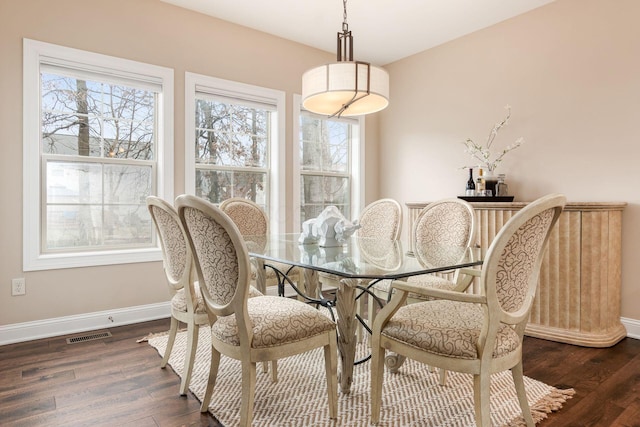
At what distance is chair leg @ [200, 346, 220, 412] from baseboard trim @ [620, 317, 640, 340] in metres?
3.07

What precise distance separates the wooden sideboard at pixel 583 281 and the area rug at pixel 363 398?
92 cm

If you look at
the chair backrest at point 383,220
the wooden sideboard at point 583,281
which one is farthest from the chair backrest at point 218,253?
the wooden sideboard at point 583,281

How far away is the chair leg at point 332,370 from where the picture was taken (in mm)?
1724

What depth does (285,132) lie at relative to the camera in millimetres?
4137

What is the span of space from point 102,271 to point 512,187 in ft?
12.0

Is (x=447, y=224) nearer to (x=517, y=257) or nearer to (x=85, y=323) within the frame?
(x=517, y=257)

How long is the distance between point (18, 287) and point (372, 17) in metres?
3.66

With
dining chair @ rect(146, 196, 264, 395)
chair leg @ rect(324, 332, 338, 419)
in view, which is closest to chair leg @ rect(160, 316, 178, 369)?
dining chair @ rect(146, 196, 264, 395)

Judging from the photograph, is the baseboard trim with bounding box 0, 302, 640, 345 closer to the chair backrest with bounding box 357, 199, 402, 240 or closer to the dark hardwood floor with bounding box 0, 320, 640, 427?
the dark hardwood floor with bounding box 0, 320, 640, 427

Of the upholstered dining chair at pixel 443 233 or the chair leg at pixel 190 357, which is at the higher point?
the upholstered dining chair at pixel 443 233

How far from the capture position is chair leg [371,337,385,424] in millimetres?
1708

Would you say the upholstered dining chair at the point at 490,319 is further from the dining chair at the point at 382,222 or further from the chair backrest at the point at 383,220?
the chair backrest at the point at 383,220

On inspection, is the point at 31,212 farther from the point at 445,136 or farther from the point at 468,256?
the point at 445,136

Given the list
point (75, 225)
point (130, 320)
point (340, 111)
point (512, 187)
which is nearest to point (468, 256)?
point (340, 111)
